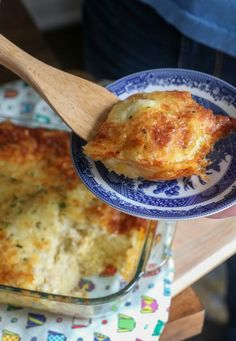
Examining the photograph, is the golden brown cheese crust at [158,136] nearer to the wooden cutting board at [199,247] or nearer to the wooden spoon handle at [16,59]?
the wooden spoon handle at [16,59]

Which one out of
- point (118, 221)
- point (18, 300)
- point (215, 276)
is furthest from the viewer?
point (215, 276)

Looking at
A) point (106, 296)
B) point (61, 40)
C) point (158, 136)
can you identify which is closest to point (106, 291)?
point (106, 296)

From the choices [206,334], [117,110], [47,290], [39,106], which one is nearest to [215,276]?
[206,334]

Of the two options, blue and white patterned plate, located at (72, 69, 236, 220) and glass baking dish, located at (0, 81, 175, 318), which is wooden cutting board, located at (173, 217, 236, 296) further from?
blue and white patterned plate, located at (72, 69, 236, 220)

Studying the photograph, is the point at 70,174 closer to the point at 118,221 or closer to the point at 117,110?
the point at 118,221

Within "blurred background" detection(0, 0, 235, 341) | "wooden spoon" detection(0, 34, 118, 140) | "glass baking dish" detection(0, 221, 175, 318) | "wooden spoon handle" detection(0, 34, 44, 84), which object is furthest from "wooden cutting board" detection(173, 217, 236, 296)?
"blurred background" detection(0, 0, 235, 341)

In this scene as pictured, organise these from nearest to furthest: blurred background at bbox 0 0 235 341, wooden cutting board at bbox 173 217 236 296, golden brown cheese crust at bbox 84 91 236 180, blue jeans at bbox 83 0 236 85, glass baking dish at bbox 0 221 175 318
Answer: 1. golden brown cheese crust at bbox 84 91 236 180
2. glass baking dish at bbox 0 221 175 318
3. wooden cutting board at bbox 173 217 236 296
4. blue jeans at bbox 83 0 236 85
5. blurred background at bbox 0 0 235 341
